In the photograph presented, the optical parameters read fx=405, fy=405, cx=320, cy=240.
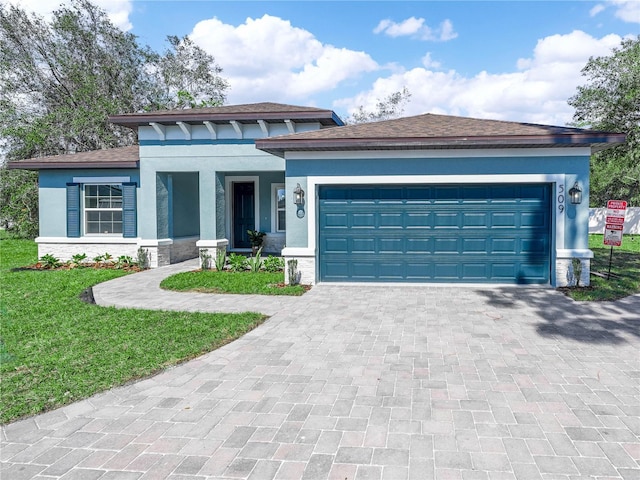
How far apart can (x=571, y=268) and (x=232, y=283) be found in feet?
26.4

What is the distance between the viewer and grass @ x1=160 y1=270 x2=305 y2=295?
31.0 feet

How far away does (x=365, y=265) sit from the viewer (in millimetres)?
10156

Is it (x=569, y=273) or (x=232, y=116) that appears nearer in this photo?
(x=569, y=273)

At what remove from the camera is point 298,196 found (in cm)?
1001

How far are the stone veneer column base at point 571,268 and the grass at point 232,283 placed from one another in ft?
19.6

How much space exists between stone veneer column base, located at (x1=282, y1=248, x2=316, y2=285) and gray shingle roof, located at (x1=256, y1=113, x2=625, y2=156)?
2526mm

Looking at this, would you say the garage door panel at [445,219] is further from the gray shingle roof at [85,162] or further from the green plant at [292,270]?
the gray shingle roof at [85,162]

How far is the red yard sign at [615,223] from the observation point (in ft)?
32.7

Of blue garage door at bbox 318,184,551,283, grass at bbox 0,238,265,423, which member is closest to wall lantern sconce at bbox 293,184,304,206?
blue garage door at bbox 318,184,551,283

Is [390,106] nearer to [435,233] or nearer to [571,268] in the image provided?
[435,233]

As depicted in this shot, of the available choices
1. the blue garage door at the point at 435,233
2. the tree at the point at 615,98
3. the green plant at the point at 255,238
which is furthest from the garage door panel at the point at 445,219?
the tree at the point at 615,98

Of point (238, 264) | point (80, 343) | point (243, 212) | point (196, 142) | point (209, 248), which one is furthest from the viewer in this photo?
point (243, 212)

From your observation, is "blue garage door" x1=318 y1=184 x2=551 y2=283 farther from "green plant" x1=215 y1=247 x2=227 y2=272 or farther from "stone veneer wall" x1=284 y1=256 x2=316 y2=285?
"green plant" x1=215 y1=247 x2=227 y2=272

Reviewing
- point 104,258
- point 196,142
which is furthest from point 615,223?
point 104,258
